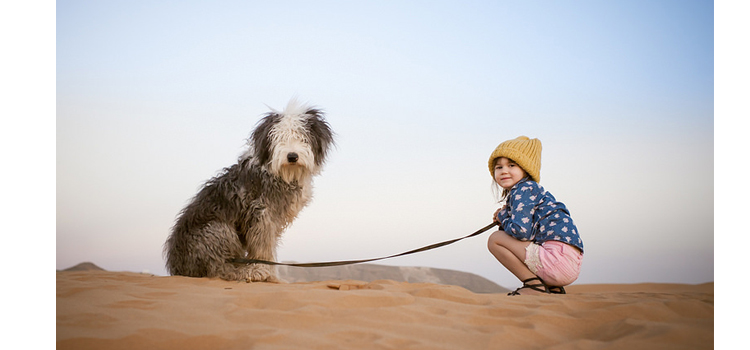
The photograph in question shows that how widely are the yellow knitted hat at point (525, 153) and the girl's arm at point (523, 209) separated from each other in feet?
0.47

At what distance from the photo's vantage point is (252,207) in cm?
526

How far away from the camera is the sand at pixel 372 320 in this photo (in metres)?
2.46

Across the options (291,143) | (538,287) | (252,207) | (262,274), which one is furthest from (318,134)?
(538,287)

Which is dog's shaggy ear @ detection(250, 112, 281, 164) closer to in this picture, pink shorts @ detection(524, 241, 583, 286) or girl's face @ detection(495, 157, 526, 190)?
girl's face @ detection(495, 157, 526, 190)

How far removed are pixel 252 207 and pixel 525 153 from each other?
2.63m

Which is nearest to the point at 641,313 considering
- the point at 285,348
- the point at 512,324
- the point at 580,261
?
the point at 512,324

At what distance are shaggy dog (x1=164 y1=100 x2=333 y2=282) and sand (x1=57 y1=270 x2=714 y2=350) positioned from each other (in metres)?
1.51

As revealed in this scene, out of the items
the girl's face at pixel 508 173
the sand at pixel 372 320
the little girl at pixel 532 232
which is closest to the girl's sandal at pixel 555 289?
the little girl at pixel 532 232

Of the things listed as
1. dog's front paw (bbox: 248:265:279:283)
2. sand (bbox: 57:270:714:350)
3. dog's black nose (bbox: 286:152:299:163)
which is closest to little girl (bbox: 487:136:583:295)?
sand (bbox: 57:270:714:350)

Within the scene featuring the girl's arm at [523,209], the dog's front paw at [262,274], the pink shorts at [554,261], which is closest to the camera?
the pink shorts at [554,261]

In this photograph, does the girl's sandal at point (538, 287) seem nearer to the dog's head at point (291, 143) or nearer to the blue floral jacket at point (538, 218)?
the blue floral jacket at point (538, 218)

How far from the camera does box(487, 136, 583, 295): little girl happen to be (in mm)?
3969

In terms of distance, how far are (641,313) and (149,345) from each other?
99.4 inches

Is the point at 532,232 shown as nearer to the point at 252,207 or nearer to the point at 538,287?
the point at 538,287
